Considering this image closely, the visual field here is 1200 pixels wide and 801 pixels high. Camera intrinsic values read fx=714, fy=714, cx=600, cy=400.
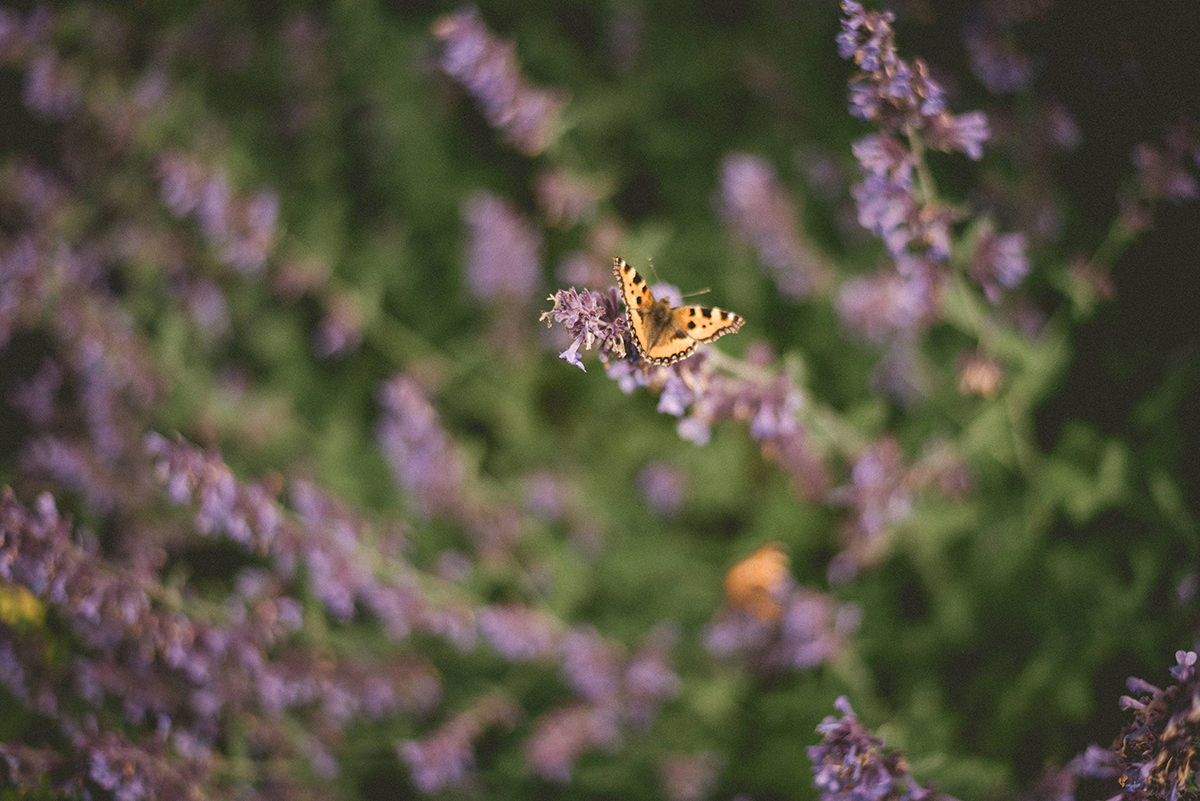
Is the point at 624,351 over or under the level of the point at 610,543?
under

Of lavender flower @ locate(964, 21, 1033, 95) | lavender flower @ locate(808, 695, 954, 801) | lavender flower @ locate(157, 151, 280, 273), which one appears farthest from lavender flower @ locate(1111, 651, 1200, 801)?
lavender flower @ locate(157, 151, 280, 273)

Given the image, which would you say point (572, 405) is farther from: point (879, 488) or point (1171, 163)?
point (1171, 163)

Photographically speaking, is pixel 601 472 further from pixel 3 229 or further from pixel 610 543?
pixel 3 229

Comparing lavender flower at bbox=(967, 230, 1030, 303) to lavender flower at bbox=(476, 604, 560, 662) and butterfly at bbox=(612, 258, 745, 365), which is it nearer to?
butterfly at bbox=(612, 258, 745, 365)

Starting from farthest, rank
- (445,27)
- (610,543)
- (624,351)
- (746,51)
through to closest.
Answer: (746,51)
(610,543)
(445,27)
(624,351)

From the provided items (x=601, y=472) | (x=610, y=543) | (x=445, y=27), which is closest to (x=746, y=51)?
(x=445, y=27)

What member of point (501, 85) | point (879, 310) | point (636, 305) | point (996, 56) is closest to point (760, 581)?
point (879, 310)
